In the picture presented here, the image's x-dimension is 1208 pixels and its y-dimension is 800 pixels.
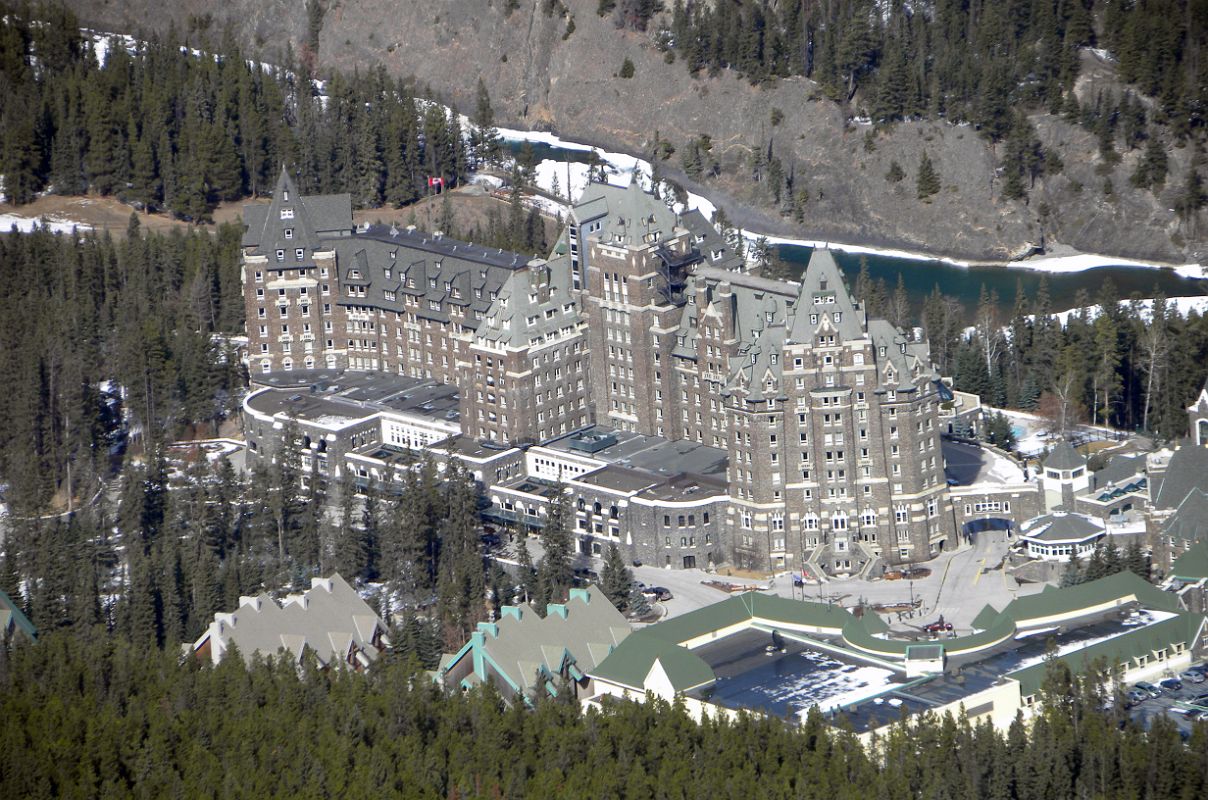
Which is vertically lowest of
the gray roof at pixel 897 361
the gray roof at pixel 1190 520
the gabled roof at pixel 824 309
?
the gray roof at pixel 1190 520

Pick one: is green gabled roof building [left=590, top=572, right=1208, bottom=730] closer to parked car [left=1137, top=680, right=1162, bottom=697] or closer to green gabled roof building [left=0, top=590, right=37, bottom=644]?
parked car [left=1137, top=680, right=1162, bottom=697]

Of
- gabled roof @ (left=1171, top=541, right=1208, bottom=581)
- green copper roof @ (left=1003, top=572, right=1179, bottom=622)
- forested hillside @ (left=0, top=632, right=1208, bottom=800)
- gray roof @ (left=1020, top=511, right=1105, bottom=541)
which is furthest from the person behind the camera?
gray roof @ (left=1020, top=511, right=1105, bottom=541)

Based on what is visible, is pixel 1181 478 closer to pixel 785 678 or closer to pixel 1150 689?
pixel 1150 689

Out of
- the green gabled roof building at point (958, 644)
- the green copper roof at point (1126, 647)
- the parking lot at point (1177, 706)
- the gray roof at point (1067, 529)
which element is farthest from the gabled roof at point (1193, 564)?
the parking lot at point (1177, 706)

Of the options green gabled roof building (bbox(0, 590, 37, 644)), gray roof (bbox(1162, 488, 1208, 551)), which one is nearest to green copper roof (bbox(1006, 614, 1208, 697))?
gray roof (bbox(1162, 488, 1208, 551))

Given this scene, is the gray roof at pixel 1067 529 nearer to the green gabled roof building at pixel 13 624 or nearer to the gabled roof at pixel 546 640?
the gabled roof at pixel 546 640

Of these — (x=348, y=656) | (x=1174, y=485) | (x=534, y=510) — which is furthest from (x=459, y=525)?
(x=1174, y=485)

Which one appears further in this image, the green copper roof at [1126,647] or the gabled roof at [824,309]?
the gabled roof at [824,309]
